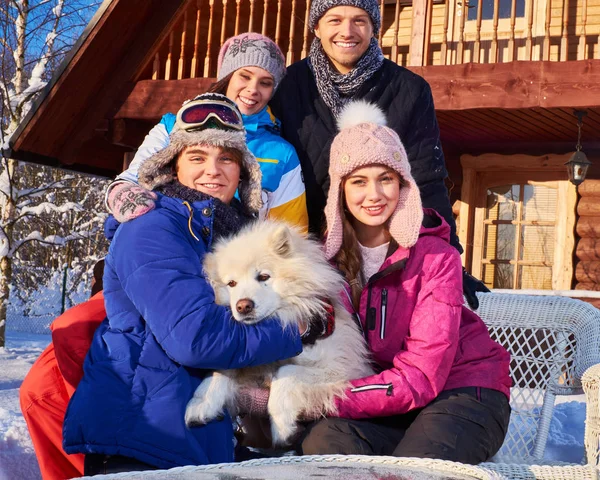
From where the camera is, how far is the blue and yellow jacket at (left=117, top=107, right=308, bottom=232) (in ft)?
10.3

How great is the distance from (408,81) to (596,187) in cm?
644

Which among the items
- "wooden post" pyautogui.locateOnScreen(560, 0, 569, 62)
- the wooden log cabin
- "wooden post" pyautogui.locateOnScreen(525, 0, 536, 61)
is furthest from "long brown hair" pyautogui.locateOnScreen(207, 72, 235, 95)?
"wooden post" pyautogui.locateOnScreen(560, 0, 569, 62)

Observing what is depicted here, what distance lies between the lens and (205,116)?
2.57 metres

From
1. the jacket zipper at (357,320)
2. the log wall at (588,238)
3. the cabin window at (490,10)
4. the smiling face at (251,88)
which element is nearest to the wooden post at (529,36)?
the log wall at (588,238)

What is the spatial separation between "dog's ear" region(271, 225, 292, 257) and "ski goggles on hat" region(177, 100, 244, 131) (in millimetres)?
407

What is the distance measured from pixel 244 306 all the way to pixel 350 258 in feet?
1.84

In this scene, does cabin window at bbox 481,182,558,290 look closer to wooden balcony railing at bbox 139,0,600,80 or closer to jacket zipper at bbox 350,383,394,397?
wooden balcony railing at bbox 139,0,600,80

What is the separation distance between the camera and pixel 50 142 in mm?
8953

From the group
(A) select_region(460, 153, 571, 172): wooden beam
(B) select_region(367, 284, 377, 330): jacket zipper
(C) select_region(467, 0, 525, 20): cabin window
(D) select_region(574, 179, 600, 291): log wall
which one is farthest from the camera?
(C) select_region(467, 0, 525, 20): cabin window

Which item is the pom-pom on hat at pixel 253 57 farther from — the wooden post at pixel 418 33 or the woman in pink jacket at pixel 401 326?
the wooden post at pixel 418 33

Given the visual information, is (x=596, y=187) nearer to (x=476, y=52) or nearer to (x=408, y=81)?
(x=476, y=52)

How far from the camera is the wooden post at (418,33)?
25.0 feet

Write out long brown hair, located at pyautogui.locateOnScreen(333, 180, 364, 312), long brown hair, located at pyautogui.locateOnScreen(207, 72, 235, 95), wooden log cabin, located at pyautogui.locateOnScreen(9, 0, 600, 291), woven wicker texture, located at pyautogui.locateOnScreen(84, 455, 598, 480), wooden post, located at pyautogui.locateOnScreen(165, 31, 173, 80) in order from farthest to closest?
wooden post, located at pyautogui.locateOnScreen(165, 31, 173, 80)
wooden log cabin, located at pyautogui.locateOnScreen(9, 0, 600, 291)
long brown hair, located at pyautogui.locateOnScreen(207, 72, 235, 95)
long brown hair, located at pyautogui.locateOnScreen(333, 180, 364, 312)
woven wicker texture, located at pyautogui.locateOnScreen(84, 455, 598, 480)

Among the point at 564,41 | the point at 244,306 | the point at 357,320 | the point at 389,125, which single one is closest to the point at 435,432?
the point at 357,320
